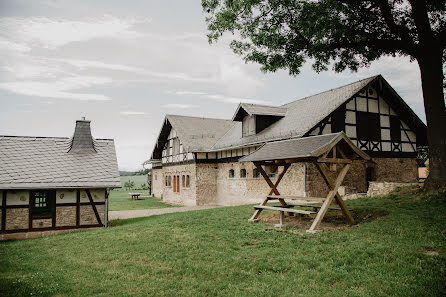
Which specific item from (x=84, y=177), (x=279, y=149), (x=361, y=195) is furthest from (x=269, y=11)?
(x=84, y=177)

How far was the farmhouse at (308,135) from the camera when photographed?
1648 centimetres

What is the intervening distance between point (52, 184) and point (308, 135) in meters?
11.9

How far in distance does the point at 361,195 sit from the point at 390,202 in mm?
3392

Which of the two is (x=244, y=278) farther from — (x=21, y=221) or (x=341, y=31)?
(x=21, y=221)

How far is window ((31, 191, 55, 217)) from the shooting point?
44.5ft

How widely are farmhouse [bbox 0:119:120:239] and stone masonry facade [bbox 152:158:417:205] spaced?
28.1 ft

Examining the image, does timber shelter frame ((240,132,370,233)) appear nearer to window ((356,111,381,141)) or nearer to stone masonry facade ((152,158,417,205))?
stone masonry facade ((152,158,417,205))

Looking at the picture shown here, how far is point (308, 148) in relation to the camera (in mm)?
9305

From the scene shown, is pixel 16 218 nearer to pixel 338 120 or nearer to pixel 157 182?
pixel 338 120

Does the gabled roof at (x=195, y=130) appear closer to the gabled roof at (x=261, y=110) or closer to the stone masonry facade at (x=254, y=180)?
the stone masonry facade at (x=254, y=180)

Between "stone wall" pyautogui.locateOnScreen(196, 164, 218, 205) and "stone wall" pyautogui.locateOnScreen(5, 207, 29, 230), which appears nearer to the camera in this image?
"stone wall" pyautogui.locateOnScreen(5, 207, 29, 230)

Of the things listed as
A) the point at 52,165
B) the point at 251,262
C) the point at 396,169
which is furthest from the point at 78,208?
the point at 396,169

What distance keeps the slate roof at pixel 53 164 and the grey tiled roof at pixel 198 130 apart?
8.10 metres

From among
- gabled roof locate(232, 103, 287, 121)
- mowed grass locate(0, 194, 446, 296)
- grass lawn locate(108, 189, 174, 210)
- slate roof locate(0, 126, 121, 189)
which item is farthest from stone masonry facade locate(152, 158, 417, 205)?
slate roof locate(0, 126, 121, 189)
